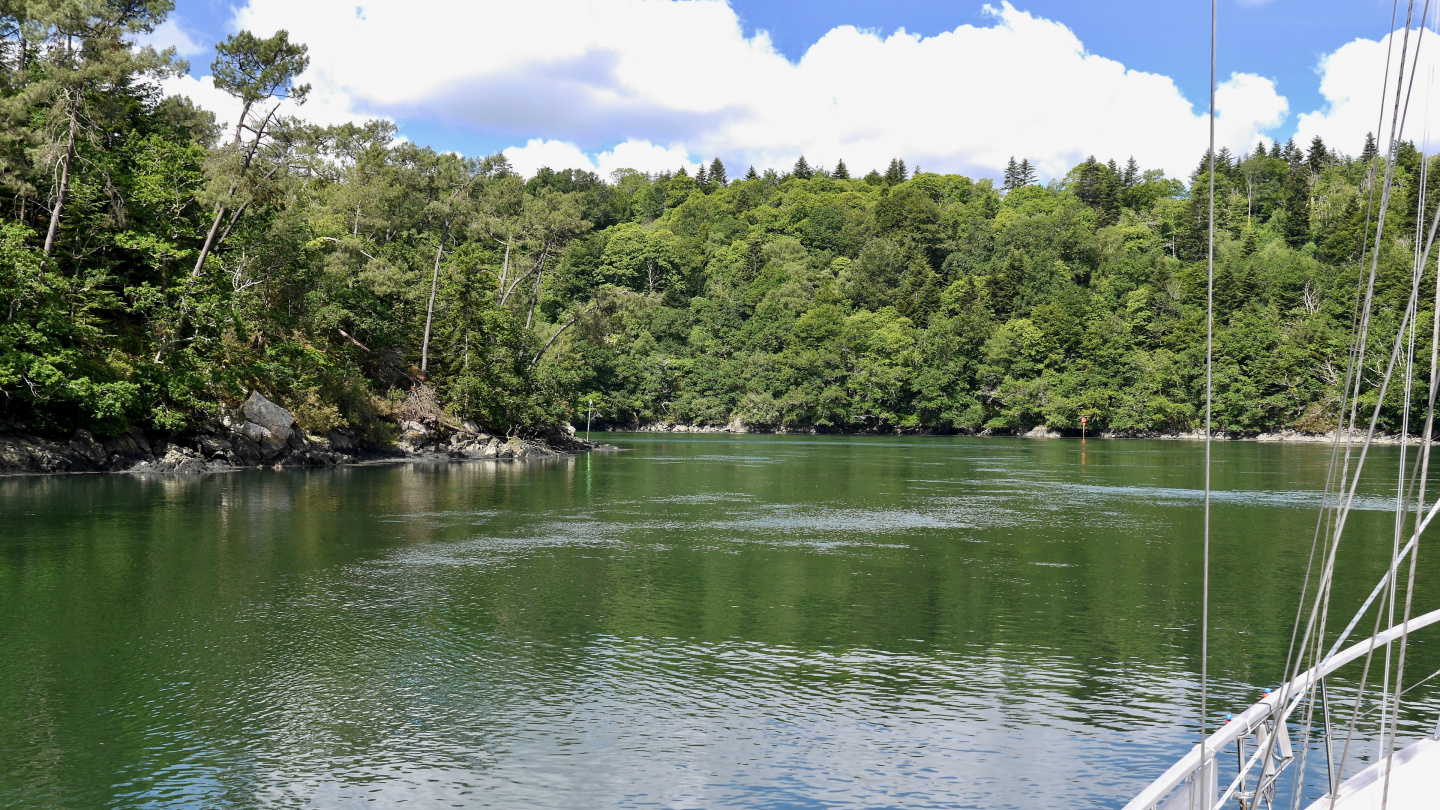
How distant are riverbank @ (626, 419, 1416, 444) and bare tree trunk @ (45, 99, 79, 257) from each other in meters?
74.8

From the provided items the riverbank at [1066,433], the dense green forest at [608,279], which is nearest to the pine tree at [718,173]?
the dense green forest at [608,279]

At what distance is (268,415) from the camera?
145ft

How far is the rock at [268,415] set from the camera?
144 feet

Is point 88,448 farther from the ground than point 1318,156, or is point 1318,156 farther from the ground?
point 1318,156

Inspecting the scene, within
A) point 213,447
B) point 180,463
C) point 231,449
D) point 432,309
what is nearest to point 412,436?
point 432,309

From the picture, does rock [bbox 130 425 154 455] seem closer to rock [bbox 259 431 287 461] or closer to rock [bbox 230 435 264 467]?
rock [bbox 230 435 264 467]

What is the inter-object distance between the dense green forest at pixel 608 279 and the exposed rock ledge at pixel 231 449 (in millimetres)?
942

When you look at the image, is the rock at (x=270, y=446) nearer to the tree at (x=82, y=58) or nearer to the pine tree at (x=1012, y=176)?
the tree at (x=82, y=58)

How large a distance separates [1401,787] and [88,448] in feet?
140

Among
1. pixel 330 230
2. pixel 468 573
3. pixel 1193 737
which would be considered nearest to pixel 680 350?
pixel 330 230

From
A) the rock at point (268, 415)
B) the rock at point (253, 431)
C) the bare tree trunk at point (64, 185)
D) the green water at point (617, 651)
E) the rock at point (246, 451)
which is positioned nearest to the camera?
the green water at point (617, 651)

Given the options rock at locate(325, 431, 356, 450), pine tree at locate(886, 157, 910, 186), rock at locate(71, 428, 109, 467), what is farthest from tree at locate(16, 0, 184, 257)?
pine tree at locate(886, 157, 910, 186)

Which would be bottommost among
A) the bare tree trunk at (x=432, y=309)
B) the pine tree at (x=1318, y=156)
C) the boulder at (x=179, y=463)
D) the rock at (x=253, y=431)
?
the boulder at (x=179, y=463)

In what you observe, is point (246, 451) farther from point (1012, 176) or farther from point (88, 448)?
point (1012, 176)
